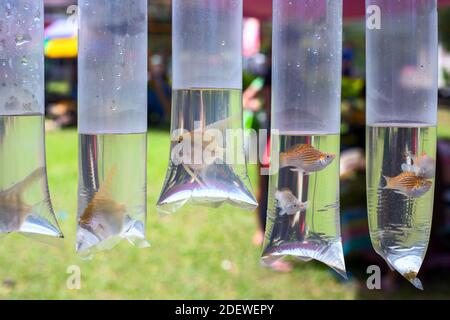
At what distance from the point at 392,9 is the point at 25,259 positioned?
3.01 m

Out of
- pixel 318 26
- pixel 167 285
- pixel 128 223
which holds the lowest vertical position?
pixel 167 285

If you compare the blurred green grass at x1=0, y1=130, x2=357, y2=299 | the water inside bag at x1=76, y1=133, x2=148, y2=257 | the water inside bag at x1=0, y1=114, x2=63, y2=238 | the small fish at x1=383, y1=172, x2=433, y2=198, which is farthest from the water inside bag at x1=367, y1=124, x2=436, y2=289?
the blurred green grass at x1=0, y1=130, x2=357, y2=299

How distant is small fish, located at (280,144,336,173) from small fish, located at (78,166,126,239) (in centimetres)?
35

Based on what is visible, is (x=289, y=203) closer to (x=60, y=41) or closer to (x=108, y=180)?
(x=108, y=180)

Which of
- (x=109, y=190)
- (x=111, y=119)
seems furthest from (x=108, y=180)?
(x=111, y=119)

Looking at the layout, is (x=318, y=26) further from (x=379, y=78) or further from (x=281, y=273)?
(x=281, y=273)

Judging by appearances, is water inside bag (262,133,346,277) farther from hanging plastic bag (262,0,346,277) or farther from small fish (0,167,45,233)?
small fish (0,167,45,233)

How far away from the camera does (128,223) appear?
1260mm

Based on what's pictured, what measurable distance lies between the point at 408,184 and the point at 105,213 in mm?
603

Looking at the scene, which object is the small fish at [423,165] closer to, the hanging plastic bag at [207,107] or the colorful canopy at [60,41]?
the hanging plastic bag at [207,107]

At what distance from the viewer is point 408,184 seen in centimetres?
126
